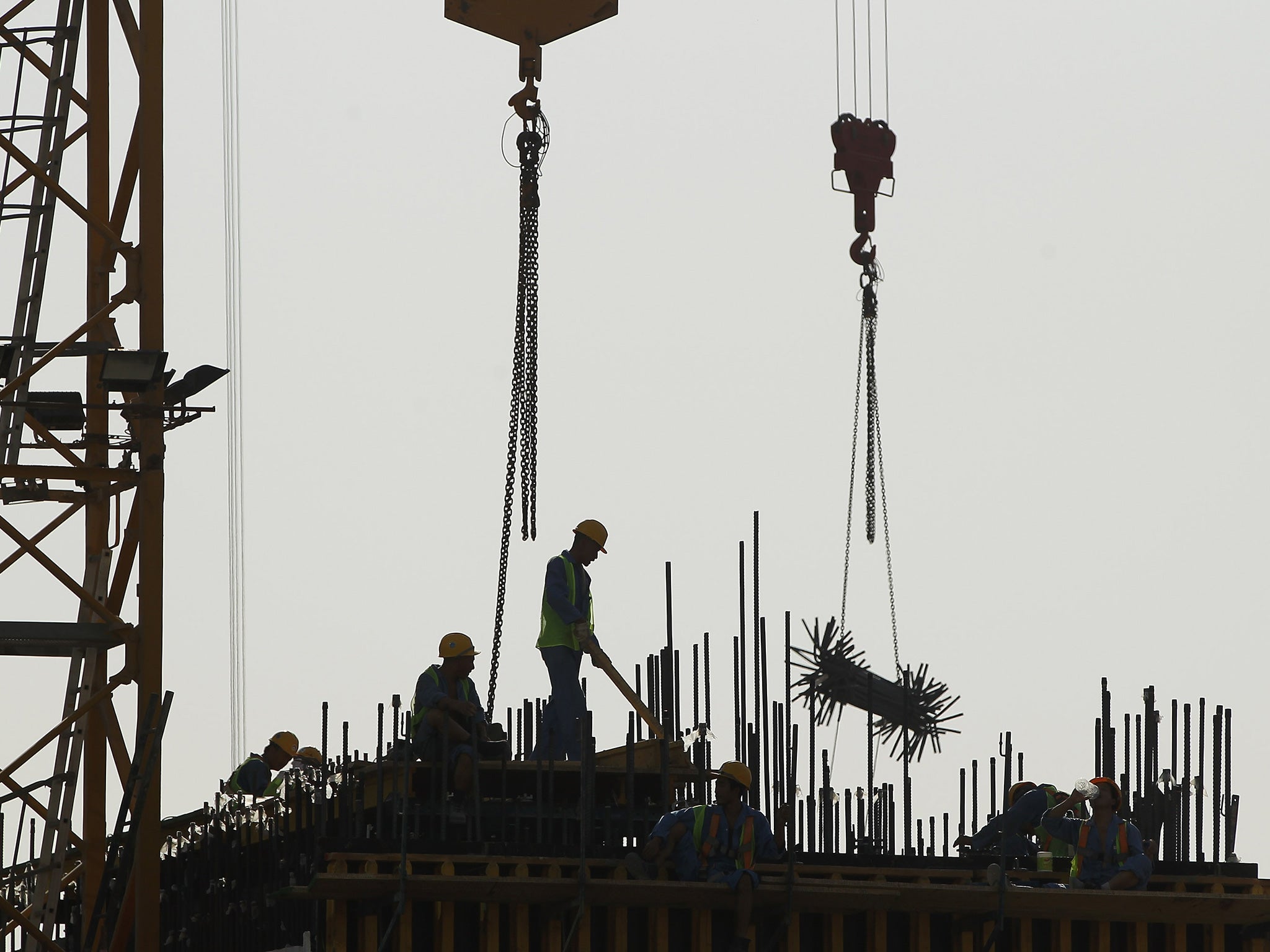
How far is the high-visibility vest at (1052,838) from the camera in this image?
21.3 meters

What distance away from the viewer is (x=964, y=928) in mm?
19703

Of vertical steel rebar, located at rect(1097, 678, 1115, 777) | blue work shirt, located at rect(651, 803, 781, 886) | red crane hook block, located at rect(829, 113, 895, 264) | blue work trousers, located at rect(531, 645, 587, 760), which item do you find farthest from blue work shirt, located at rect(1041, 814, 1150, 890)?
red crane hook block, located at rect(829, 113, 895, 264)


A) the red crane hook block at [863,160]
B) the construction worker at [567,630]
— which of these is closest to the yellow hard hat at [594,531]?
the construction worker at [567,630]

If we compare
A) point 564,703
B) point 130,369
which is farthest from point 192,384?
point 564,703

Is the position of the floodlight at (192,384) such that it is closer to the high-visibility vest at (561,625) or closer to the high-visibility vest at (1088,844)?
the high-visibility vest at (561,625)

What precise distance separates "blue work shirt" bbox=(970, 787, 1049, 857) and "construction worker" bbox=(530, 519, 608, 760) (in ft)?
12.2

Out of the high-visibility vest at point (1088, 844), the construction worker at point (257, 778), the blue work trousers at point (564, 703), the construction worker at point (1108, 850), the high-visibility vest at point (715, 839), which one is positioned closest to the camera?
the high-visibility vest at point (715, 839)

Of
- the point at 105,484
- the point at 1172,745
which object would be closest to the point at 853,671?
the point at 1172,745

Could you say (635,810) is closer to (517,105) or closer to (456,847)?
(456,847)

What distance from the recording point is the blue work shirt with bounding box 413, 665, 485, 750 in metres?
19.8

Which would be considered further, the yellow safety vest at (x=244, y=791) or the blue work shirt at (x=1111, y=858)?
the yellow safety vest at (x=244, y=791)

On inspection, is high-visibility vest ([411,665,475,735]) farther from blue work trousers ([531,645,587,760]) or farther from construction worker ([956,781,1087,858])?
construction worker ([956,781,1087,858])

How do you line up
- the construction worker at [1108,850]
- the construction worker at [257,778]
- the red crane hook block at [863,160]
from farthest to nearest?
1. the red crane hook block at [863,160]
2. the construction worker at [257,778]
3. the construction worker at [1108,850]

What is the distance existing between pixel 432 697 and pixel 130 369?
13.9 feet
